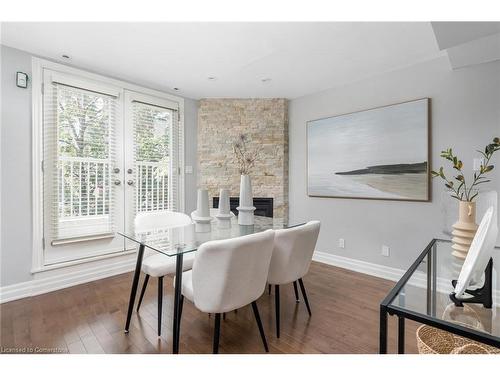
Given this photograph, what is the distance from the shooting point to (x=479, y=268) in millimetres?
963

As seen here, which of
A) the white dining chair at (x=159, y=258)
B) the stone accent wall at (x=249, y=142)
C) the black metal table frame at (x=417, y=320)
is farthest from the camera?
the stone accent wall at (x=249, y=142)

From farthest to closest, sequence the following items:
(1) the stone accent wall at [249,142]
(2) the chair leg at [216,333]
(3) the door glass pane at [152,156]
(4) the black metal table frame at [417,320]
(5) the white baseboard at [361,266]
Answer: (1) the stone accent wall at [249,142]
(3) the door glass pane at [152,156]
(5) the white baseboard at [361,266]
(2) the chair leg at [216,333]
(4) the black metal table frame at [417,320]

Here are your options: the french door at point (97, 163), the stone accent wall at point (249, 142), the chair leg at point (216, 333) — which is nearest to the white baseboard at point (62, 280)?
the french door at point (97, 163)

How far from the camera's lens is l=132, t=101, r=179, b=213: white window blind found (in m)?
3.41

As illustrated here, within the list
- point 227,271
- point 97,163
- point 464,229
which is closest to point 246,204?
point 227,271

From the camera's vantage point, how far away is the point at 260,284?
1.64 m

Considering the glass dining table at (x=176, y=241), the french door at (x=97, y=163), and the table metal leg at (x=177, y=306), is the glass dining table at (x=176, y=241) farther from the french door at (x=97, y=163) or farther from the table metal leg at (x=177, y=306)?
the french door at (x=97, y=163)

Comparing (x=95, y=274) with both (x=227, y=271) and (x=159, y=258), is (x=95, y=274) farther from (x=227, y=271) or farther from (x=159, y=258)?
(x=227, y=271)

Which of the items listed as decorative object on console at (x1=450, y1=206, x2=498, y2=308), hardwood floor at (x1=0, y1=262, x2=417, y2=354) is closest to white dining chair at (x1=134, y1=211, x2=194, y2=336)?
hardwood floor at (x1=0, y1=262, x2=417, y2=354)

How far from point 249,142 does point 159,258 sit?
232 cm

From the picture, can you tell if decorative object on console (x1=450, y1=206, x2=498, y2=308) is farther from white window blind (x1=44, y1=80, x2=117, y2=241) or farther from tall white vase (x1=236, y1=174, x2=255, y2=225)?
white window blind (x1=44, y1=80, x2=117, y2=241)

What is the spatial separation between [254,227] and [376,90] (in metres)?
2.26

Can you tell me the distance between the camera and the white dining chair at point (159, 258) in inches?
79.0

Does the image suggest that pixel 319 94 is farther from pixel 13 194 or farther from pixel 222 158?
pixel 13 194
